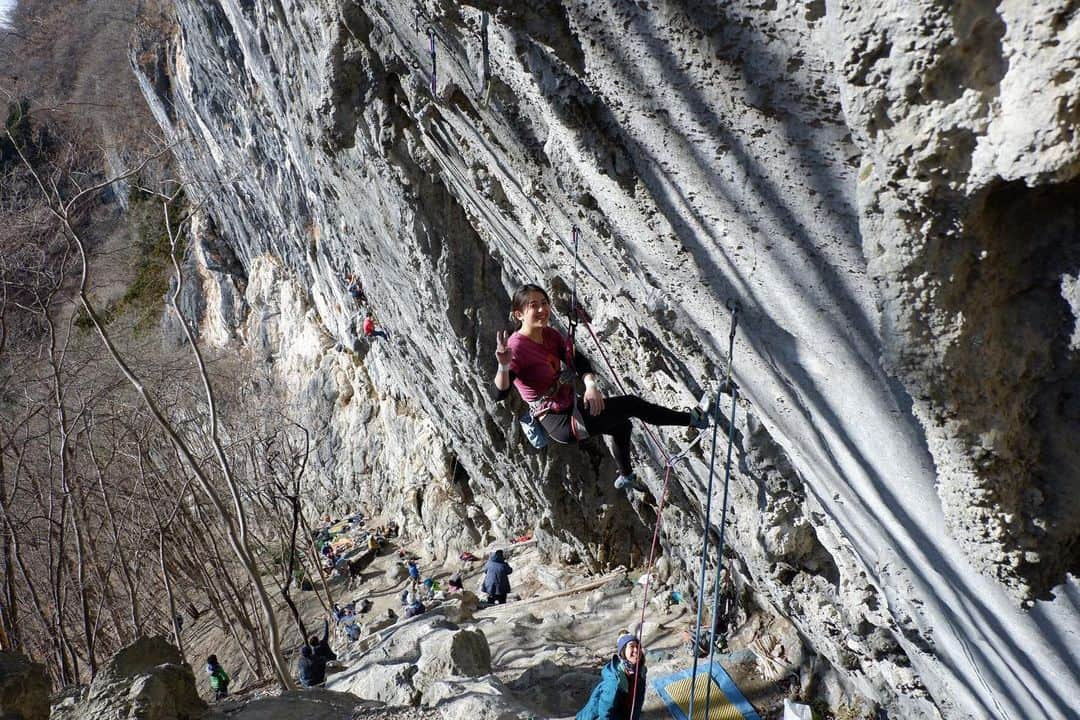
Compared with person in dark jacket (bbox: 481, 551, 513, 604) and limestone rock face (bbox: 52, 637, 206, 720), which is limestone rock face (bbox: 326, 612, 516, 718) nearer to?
limestone rock face (bbox: 52, 637, 206, 720)

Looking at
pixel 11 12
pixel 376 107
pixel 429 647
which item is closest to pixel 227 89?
pixel 376 107

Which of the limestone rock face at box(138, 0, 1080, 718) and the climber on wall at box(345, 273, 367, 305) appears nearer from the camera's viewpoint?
the limestone rock face at box(138, 0, 1080, 718)

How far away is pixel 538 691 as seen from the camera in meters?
5.97

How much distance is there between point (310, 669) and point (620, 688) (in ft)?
15.6

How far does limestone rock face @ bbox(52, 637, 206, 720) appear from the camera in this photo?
4062 millimetres

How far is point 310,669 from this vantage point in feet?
23.7

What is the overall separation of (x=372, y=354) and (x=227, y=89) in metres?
5.88

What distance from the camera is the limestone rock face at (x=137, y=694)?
4.06 m

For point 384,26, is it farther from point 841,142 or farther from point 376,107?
point 841,142

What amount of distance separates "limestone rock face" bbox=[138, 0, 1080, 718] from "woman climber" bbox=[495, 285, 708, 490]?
383 millimetres

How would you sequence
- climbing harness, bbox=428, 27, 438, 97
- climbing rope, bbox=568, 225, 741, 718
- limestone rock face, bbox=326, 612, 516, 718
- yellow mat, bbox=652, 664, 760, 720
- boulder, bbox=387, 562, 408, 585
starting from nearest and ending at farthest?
climbing rope, bbox=568, 225, 741, 718 → climbing harness, bbox=428, 27, 438, 97 → limestone rock face, bbox=326, 612, 516, 718 → yellow mat, bbox=652, 664, 760, 720 → boulder, bbox=387, 562, 408, 585

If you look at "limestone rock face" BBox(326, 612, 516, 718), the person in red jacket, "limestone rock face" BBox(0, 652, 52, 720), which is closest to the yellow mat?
"limestone rock face" BBox(326, 612, 516, 718)

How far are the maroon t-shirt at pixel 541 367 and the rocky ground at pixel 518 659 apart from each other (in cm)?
Answer: 206

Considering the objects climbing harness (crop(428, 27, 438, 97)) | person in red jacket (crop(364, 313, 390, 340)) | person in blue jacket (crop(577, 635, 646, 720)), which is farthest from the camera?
person in red jacket (crop(364, 313, 390, 340))
